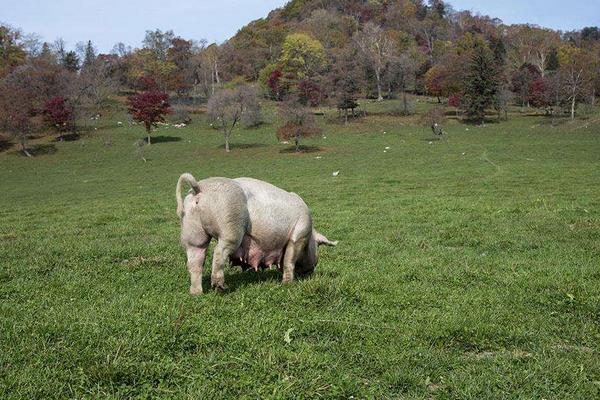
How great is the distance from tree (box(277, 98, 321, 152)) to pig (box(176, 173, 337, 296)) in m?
50.3

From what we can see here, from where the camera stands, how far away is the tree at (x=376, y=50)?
338 feet

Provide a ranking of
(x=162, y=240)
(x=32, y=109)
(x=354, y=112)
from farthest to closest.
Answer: (x=354, y=112) < (x=32, y=109) < (x=162, y=240)

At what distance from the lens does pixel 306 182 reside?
113 ft

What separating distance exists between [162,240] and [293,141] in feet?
170

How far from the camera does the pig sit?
709 cm

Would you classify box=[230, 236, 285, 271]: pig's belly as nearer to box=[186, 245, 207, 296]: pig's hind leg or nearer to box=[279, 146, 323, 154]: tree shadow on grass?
box=[186, 245, 207, 296]: pig's hind leg

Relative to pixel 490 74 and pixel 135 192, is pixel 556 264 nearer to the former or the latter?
pixel 135 192

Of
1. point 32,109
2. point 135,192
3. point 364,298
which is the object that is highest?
point 32,109

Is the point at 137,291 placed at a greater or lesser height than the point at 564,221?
greater

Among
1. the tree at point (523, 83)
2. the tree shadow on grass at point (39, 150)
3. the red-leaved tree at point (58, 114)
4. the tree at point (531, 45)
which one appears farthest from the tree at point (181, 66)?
the tree at point (531, 45)

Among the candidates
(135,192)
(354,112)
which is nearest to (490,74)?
(354,112)

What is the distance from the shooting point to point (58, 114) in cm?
6950

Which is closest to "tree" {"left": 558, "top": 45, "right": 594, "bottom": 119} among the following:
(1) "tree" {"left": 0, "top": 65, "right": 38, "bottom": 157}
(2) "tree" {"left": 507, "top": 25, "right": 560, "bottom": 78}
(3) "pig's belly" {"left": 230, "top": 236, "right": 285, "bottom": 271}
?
(2) "tree" {"left": 507, "top": 25, "right": 560, "bottom": 78}

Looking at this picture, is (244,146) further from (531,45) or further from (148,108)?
(531,45)
